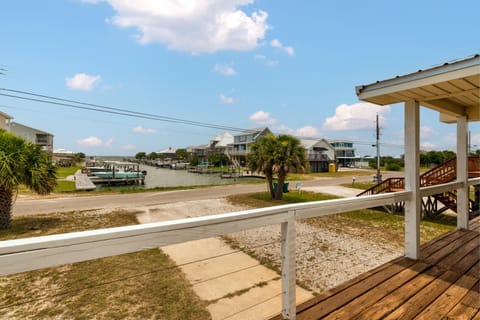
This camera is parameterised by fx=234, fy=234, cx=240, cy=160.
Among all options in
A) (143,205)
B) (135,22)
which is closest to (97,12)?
(135,22)

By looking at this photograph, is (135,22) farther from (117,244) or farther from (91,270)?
(117,244)

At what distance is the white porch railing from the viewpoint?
778 millimetres

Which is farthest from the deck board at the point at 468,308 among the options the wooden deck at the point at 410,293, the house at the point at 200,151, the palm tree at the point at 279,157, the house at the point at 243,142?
the house at the point at 200,151

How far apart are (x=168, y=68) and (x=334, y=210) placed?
64.5 ft

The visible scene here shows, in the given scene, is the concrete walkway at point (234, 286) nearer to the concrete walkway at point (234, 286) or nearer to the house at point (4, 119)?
the concrete walkway at point (234, 286)

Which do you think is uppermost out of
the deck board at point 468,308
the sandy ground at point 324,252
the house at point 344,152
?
the house at point 344,152

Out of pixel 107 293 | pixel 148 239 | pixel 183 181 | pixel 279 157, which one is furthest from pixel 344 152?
pixel 148 239

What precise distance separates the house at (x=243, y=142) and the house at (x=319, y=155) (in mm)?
8000

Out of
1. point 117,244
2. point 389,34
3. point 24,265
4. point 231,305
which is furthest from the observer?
point 389,34

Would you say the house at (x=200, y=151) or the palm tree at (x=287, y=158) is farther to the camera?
the house at (x=200, y=151)

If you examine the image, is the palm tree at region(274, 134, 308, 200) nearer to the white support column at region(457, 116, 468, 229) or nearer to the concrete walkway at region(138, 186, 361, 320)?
the concrete walkway at region(138, 186, 361, 320)

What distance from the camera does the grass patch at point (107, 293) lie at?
9.50 feet

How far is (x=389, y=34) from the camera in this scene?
5.98 meters

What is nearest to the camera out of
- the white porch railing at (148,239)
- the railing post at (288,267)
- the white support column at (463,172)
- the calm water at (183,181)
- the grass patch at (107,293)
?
the white porch railing at (148,239)
